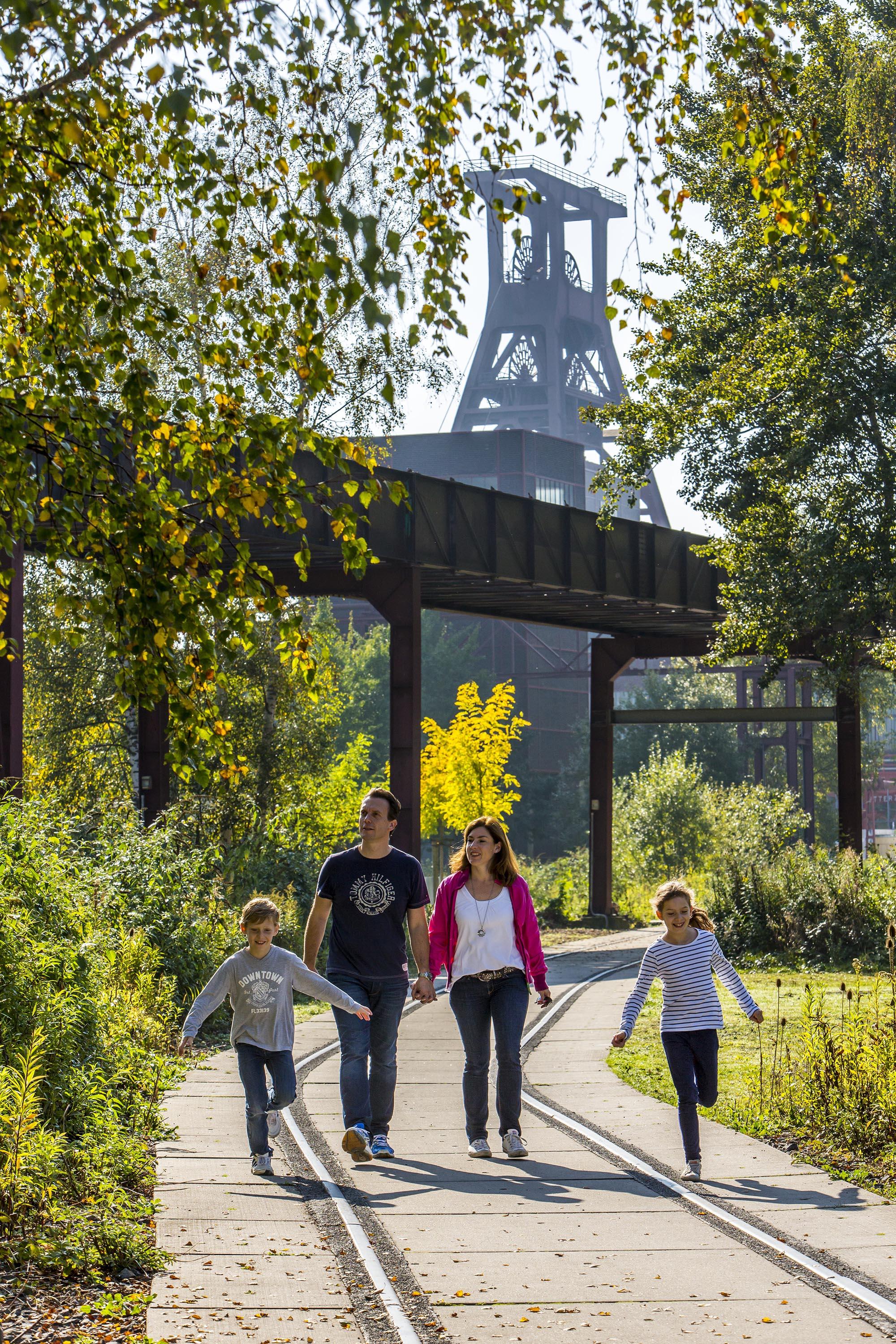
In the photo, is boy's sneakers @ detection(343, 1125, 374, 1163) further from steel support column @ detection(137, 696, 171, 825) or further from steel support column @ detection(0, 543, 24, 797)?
steel support column @ detection(137, 696, 171, 825)

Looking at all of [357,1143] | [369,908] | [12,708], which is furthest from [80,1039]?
[12,708]

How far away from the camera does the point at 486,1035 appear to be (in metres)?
8.25

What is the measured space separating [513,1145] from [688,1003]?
124 cm

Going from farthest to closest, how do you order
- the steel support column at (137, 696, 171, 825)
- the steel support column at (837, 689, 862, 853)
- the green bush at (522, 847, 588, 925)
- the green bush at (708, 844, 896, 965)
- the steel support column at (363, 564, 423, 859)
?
1. the green bush at (522, 847, 588, 925)
2. the steel support column at (837, 689, 862, 853)
3. the steel support column at (137, 696, 171, 825)
4. the steel support column at (363, 564, 423, 859)
5. the green bush at (708, 844, 896, 965)

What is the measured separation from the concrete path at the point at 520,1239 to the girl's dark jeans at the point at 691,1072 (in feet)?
0.88

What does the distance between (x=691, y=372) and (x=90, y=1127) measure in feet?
52.0

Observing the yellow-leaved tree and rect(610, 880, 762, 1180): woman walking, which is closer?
rect(610, 880, 762, 1180): woman walking

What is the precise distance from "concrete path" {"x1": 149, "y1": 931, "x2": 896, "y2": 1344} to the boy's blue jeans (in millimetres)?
227

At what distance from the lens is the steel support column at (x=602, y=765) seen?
115ft

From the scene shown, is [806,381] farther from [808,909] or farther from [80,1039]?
[80,1039]

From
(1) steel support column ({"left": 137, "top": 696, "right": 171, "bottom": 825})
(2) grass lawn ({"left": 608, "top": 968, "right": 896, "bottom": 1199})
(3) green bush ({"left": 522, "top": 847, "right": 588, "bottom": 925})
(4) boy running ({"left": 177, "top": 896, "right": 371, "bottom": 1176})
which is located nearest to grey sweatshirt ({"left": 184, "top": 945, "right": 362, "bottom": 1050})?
(4) boy running ({"left": 177, "top": 896, "right": 371, "bottom": 1176})

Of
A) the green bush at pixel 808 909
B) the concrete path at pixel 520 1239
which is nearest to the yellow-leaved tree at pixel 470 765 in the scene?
the green bush at pixel 808 909

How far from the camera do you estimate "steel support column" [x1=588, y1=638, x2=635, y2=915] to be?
35.1 metres

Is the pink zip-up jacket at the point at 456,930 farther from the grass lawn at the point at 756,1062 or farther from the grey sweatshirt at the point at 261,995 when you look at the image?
the grass lawn at the point at 756,1062
